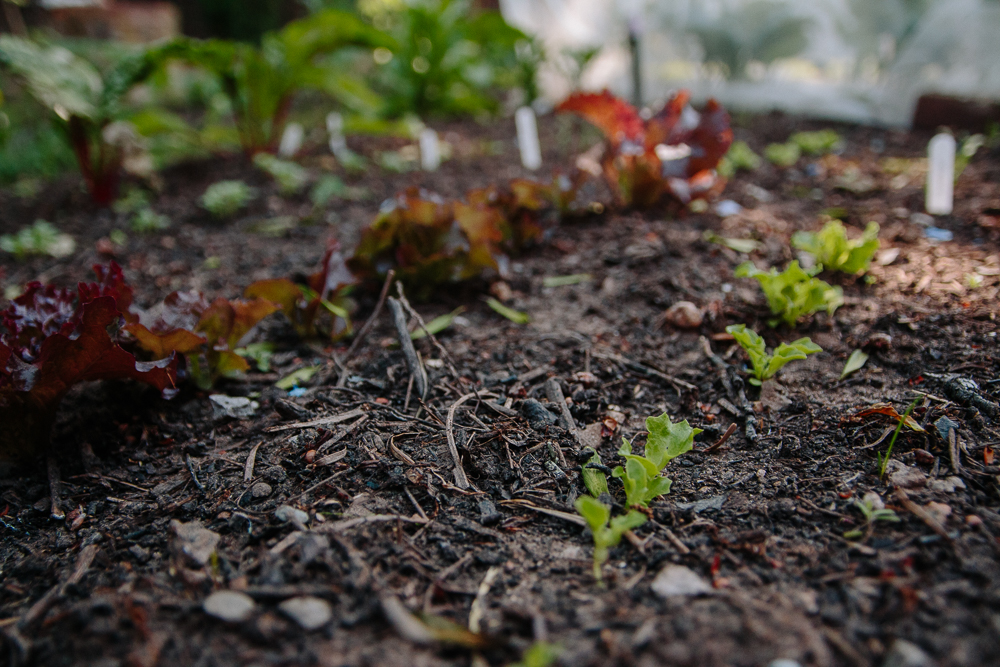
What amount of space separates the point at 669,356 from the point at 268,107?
3521 millimetres

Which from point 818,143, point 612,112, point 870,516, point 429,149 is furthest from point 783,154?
point 870,516

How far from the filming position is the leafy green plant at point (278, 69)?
3.71 metres

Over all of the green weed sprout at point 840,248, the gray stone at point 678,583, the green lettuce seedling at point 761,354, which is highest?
the green weed sprout at point 840,248

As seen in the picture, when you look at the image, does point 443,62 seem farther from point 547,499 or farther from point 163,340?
point 547,499

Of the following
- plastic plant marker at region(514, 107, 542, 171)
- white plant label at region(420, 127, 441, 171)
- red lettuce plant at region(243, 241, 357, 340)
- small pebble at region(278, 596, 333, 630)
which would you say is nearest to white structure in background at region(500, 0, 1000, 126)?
plastic plant marker at region(514, 107, 542, 171)

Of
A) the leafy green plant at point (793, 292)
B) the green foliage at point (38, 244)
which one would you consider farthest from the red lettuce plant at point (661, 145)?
the green foliage at point (38, 244)

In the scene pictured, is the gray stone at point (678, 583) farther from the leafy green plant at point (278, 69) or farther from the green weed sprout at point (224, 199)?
the leafy green plant at point (278, 69)

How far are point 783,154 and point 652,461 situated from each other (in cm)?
327

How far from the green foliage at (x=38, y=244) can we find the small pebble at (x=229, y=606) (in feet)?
8.68

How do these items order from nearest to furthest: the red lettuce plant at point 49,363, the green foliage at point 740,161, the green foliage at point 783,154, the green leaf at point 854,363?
the red lettuce plant at point 49,363
the green leaf at point 854,363
the green foliage at point 740,161
the green foliage at point 783,154

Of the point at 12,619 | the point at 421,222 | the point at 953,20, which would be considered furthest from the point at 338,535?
the point at 953,20

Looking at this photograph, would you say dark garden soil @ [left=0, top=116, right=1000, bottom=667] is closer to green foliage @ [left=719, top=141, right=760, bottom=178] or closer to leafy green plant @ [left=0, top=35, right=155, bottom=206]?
green foliage @ [left=719, top=141, right=760, bottom=178]

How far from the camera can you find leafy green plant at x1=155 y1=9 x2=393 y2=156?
12.2ft

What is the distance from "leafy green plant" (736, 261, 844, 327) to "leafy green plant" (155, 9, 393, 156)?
136 inches
